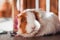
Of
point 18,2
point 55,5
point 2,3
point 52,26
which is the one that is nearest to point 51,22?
point 52,26

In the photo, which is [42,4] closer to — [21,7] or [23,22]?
[21,7]

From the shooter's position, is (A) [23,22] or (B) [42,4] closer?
(A) [23,22]

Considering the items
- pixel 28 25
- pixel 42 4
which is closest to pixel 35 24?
pixel 28 25

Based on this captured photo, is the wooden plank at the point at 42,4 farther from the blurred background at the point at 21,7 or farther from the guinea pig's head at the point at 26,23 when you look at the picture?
the guinea pig's head at the point at 26,23

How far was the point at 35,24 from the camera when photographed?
48 cm

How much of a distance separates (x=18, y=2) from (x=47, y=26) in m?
0.66

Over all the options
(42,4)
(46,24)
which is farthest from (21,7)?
(46,24)

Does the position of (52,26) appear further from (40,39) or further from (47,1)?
(47,1)

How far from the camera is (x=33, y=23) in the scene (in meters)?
0.48

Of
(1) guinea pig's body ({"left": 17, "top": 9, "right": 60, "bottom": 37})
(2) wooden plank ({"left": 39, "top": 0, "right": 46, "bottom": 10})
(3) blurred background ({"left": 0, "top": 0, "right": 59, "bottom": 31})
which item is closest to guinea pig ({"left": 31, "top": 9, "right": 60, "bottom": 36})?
(1) guinea pig's body ({"left": 17, "top": 9, "right": 60, "bottom": 37})

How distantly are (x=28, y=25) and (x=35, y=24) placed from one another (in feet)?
0.08

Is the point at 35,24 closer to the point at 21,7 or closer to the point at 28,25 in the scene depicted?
the point at 28,25

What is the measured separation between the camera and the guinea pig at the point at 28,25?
0.47 metres

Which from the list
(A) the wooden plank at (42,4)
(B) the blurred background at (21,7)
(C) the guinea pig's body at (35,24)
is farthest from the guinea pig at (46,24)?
(A) the wooden plank at (42,4)
